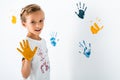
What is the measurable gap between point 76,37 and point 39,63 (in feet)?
0.67

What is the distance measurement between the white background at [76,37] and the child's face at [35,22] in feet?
0.30

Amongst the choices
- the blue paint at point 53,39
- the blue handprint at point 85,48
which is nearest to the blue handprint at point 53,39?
the blue paint at point 53,39

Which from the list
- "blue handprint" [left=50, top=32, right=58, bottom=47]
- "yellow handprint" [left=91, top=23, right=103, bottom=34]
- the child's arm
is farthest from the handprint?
the child's arm

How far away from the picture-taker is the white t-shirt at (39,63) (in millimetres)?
1208

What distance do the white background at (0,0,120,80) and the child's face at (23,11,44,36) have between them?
0.09m

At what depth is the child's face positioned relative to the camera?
1205 mm

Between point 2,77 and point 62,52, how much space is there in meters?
0.43

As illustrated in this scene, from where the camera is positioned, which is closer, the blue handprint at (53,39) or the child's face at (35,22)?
the child's face at (35,22)

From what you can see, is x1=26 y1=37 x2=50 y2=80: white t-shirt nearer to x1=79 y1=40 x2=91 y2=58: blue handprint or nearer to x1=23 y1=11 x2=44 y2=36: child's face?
x1=23 y1=11 x2=44 y2=36: child's face

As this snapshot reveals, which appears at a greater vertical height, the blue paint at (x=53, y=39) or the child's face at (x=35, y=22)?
the child's face at (x=35, y=22)

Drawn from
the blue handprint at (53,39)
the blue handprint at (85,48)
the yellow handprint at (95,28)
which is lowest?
the blue handprint at (85,48)

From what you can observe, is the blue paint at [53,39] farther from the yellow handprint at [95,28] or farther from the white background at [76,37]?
the yellow handprint at [95,28]

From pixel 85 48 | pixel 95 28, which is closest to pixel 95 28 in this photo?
pixel 95 28

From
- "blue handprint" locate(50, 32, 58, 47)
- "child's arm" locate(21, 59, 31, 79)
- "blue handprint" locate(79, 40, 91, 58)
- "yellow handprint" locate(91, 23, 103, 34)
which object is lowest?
"child's arm" locate(21, 59, 31, 79)
